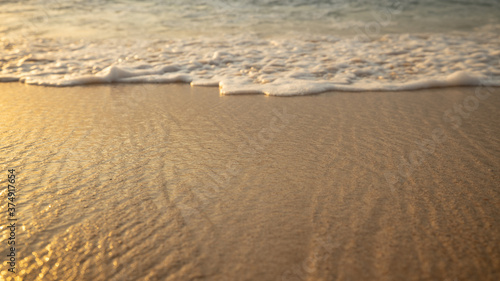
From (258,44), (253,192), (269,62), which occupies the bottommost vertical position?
(253,192)

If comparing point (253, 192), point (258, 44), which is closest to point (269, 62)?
point (258, 44)

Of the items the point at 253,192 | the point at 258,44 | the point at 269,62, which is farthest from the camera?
the point at 258,44

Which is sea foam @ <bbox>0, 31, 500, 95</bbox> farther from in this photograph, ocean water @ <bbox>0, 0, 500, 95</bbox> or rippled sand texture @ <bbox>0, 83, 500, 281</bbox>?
rippled sand texture @ <bbox>0, 83, 500, 281</bbox>

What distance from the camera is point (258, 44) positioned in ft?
18.7

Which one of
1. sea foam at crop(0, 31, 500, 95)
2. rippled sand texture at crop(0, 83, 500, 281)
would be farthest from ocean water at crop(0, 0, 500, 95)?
rippled sand texture at crop(0, 83, 500, 281)

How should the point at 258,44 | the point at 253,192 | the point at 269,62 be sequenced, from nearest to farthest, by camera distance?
the point at 253,192 < the point at 269,62 < the point at 258,44

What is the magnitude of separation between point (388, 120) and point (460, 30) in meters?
4.81

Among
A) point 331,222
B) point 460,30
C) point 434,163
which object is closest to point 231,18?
point 460,30

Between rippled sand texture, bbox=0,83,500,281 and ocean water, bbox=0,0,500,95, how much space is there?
97 cm

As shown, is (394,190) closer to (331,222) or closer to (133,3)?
(331,222)

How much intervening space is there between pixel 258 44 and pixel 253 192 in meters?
4.19

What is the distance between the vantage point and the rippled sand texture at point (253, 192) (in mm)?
1384

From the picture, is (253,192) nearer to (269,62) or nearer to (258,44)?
(269,62)

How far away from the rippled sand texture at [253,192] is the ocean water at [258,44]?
97cm
